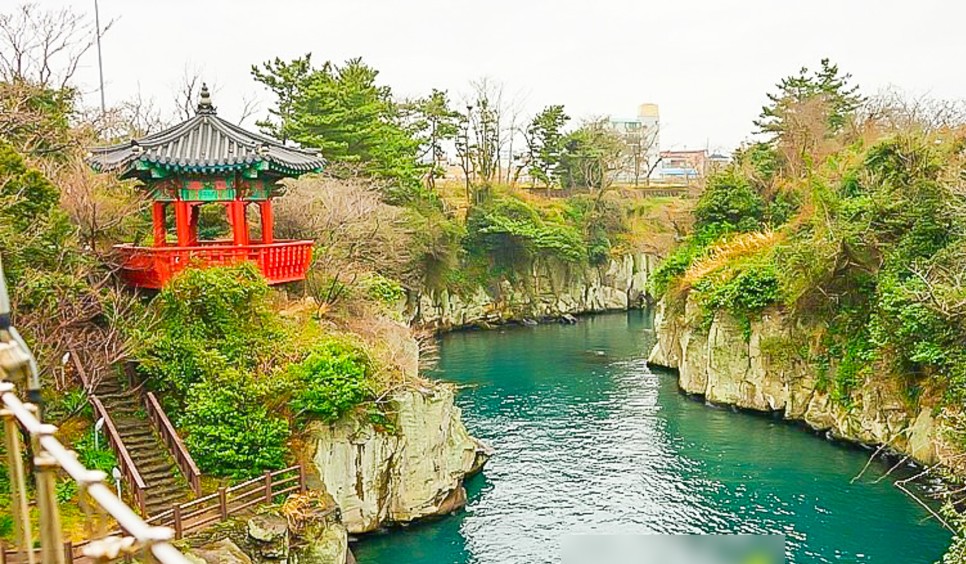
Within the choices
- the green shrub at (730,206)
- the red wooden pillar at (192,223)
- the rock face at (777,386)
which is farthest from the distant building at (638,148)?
the red wooden pillar at (192,223)

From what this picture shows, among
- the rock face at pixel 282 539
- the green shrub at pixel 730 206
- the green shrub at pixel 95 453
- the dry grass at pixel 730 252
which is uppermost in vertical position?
the green shrub at pixel 730 206

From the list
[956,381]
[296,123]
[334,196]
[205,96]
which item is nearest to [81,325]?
[205,96]

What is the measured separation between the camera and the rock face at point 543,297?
130 feet

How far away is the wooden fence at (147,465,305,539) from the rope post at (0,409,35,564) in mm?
9594

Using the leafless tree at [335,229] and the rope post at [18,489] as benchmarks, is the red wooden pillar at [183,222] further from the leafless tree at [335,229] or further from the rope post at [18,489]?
the rope post at [18,489]

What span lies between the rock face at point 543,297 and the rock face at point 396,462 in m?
21.6

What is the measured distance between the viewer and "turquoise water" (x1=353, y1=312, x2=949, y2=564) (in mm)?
14727

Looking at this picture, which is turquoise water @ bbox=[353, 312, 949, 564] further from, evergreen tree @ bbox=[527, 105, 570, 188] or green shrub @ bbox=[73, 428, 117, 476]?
evergreen tree @ bbox=[527, 105, 570, 188]

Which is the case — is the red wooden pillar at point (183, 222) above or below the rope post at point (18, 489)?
above

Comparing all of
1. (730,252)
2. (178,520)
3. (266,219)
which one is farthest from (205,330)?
(730,252)

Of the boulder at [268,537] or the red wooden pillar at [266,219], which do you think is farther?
the red wooden pillar at [266,219]

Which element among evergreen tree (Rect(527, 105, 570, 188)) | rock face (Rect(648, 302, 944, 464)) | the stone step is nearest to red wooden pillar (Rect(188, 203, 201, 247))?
the stone step

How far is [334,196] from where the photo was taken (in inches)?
901

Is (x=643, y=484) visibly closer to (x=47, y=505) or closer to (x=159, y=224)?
(x=159, y=224)
